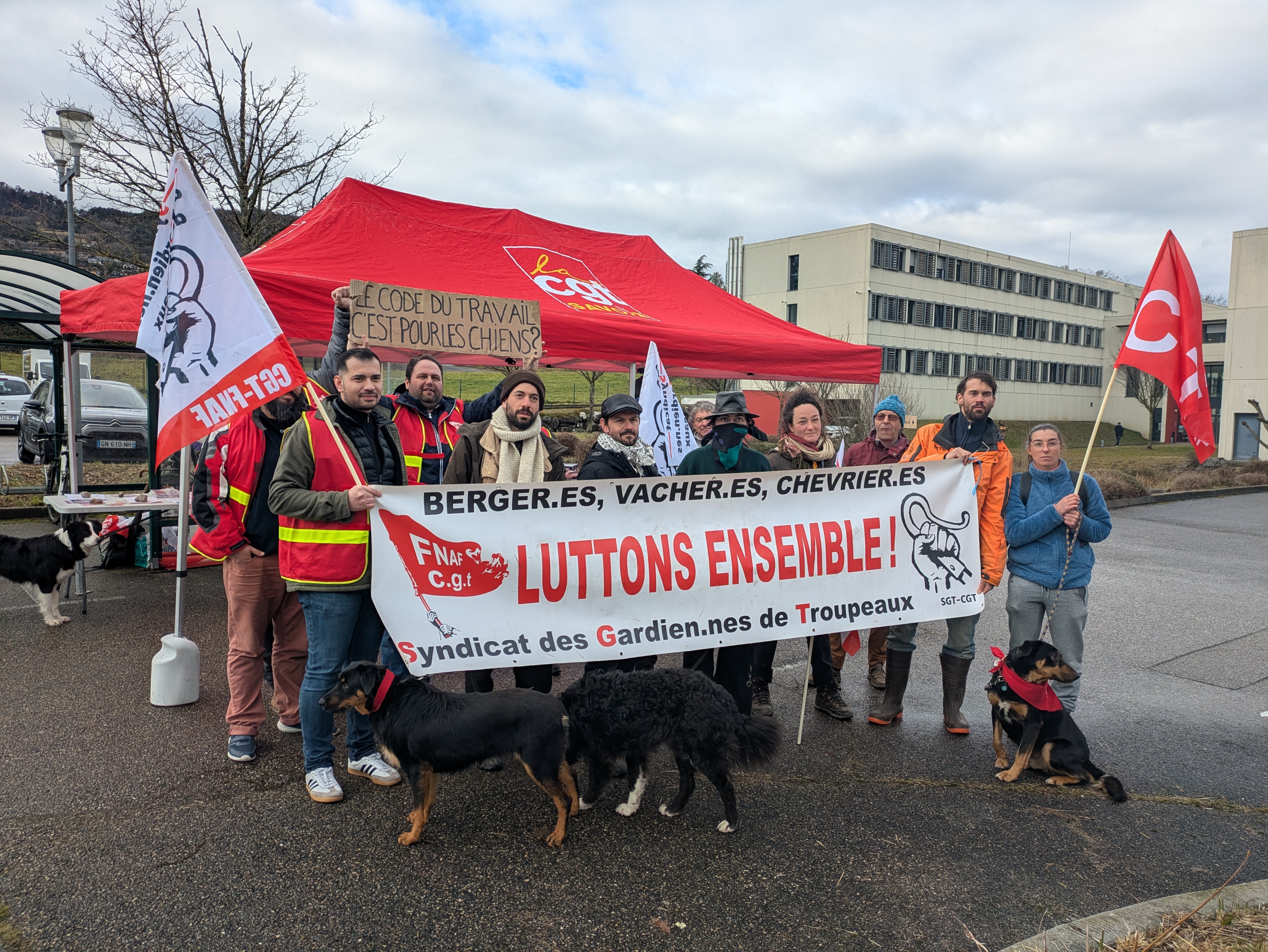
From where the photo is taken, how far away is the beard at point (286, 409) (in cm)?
411

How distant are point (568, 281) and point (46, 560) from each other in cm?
541

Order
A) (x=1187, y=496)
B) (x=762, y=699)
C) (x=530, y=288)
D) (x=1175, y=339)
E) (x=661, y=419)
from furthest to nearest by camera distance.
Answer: (x=1187, y=496), (x=530, y=288), (x=661, y=419), (x=762, y=699), (x=1175, y=339)

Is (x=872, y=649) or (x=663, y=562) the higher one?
(x=663, y=562)

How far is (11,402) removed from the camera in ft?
76.0

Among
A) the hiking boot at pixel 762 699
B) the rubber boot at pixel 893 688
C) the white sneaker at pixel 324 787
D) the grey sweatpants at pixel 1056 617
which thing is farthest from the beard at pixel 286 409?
the grey sweatpants at pixel 1056 617

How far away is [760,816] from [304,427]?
2.72m

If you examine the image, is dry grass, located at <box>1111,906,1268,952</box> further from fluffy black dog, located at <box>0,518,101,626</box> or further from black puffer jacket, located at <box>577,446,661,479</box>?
fluffy black dog, located at <box>0,518,101,626</box>

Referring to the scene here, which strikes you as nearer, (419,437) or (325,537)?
(325,537)

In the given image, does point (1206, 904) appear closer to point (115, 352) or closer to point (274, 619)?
point (274, 619)

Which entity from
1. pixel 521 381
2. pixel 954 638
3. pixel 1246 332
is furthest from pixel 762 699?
pixel 1246 332

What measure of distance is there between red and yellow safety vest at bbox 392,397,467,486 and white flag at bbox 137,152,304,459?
3.74ft

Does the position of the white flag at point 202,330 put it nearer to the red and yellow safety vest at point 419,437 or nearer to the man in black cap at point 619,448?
the red and yellow safety vest at point 419,437

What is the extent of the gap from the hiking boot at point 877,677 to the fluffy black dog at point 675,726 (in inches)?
89.5

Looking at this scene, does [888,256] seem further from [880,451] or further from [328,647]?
[328,647]
